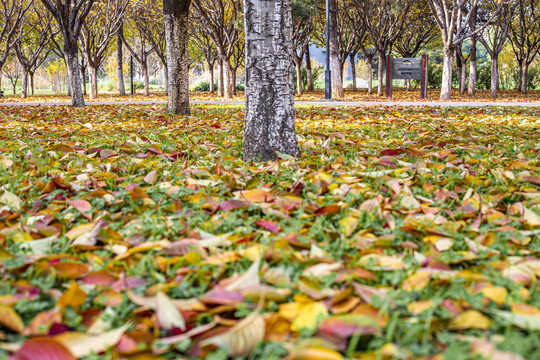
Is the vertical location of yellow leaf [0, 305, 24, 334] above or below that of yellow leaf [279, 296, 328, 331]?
above

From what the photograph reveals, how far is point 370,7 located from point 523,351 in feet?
69.5

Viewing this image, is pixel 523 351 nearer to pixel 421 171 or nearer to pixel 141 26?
pixel 421 171

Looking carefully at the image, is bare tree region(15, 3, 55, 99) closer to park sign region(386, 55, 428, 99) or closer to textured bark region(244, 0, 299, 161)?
park sign region(386, 55, 428, 99)

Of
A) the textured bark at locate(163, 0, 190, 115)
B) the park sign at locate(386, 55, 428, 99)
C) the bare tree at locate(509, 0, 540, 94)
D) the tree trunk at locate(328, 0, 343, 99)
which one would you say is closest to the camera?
the textured bark at locate(163, 0, 190, 115)

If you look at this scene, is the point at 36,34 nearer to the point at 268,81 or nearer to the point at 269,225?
the point at 268,81

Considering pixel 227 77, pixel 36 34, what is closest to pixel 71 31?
pixel 227 77

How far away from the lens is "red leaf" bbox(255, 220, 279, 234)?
7.16 feet

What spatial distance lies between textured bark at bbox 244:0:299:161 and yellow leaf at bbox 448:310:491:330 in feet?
9.39

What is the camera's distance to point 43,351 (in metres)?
1.18

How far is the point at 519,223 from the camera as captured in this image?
2.27 m

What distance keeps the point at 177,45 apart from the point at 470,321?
26.9ft

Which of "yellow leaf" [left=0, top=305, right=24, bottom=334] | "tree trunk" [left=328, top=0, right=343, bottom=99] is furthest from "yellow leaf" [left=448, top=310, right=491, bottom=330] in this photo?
"tree trunk" [left=328, top=0, right=343, bottom=99]

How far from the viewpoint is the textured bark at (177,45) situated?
845 centimetres

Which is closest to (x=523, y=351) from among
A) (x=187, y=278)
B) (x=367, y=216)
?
(x=187, y=278)
